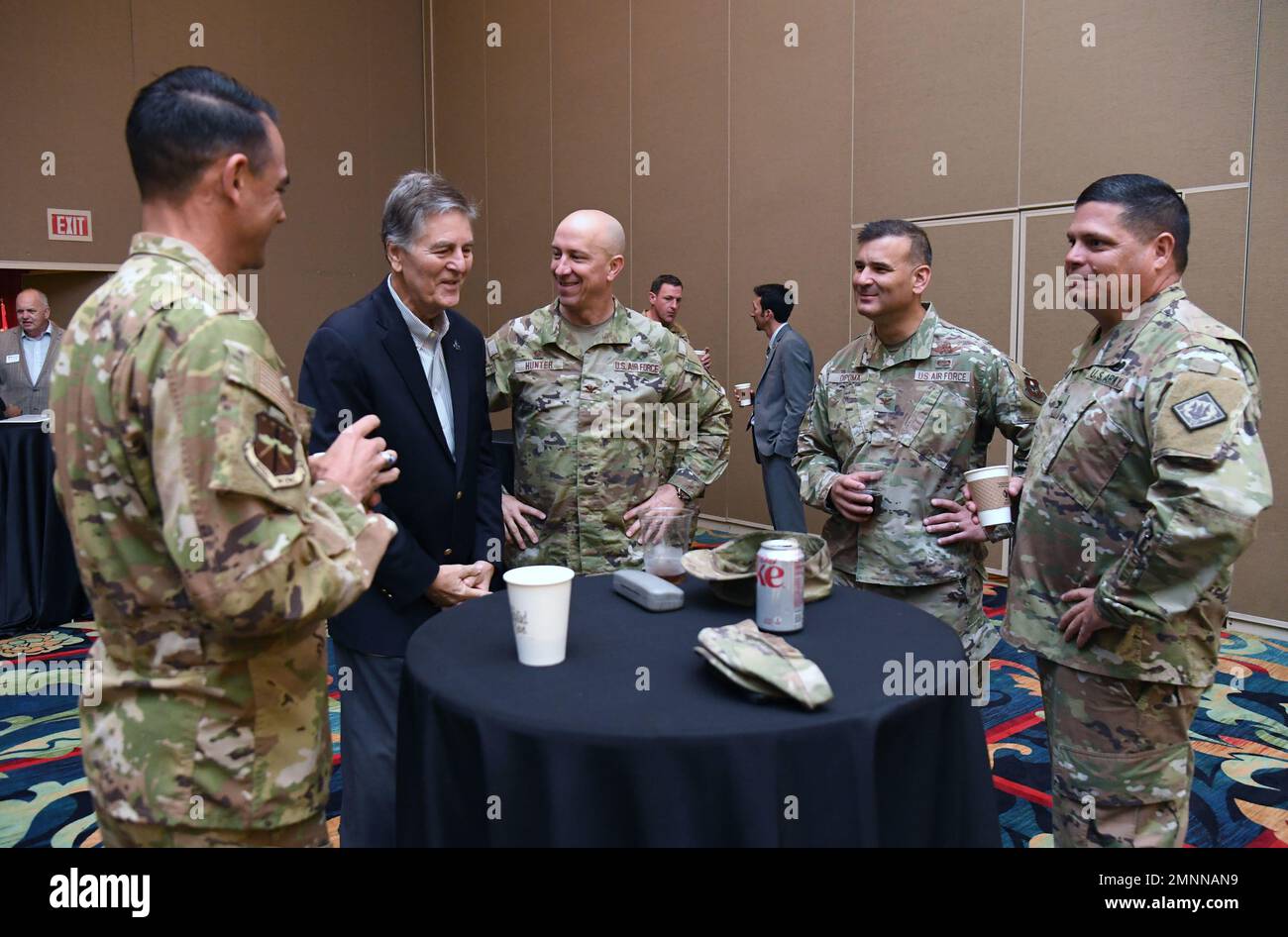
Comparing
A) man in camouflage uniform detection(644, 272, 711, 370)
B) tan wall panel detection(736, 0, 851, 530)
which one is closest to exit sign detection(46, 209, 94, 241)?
man in camouflage uniform detection(644, 272, 711, 370)

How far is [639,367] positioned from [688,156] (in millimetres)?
5303

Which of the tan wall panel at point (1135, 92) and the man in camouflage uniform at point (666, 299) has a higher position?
the tan wall panel at point (1135, 92)

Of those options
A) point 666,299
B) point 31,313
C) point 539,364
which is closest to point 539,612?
point 539,364

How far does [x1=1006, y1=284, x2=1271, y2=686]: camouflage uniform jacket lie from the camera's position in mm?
1705

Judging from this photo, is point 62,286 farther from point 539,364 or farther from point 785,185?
point 539,364

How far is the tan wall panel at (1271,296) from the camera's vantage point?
4.36 m

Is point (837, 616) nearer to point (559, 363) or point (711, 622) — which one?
point (711, 622)

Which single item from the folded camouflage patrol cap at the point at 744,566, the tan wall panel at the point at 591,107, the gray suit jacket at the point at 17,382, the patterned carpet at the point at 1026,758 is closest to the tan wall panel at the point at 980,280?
the patterned carpet at the point at 1026,758

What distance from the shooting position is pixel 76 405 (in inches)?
50.2

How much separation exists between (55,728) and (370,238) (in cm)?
743

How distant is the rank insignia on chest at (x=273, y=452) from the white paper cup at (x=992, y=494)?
5.40 ft

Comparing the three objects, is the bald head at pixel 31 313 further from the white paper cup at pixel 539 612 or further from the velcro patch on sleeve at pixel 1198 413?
the velcro patch on sleeve at pixel 1198 413

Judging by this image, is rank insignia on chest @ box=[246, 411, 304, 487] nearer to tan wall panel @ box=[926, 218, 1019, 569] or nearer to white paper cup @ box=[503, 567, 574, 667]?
white paper cup @ box=[503, 567, 574, 667]
